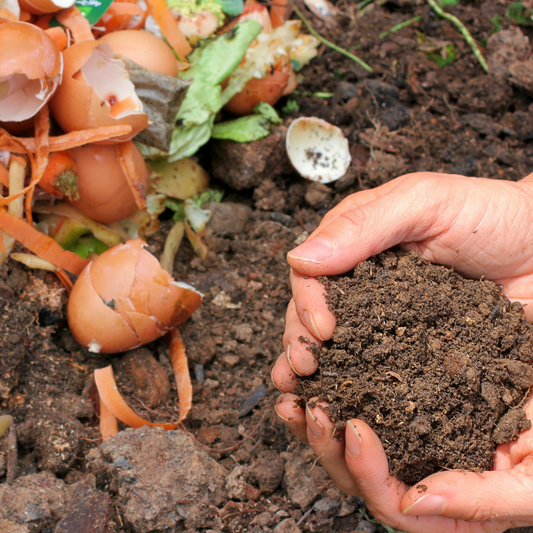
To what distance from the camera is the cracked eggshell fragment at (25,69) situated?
1674mm

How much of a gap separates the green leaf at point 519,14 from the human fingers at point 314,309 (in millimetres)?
2354

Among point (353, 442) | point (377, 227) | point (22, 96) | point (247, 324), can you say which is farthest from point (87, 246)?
point (353, 442)

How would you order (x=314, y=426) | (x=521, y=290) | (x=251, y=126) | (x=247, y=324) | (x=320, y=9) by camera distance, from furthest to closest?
(x=320, y=9), (x=251, y=126), (x=247, y=324), (x=521, y=290), (x=314, y=426)

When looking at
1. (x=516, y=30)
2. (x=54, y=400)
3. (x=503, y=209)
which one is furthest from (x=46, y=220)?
(x=516, y=30)

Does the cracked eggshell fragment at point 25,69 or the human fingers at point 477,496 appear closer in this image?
the human fingers at point 477,496

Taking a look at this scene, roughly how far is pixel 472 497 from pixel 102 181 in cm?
163

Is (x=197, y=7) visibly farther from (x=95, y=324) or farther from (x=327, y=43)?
(x=95, y=324)

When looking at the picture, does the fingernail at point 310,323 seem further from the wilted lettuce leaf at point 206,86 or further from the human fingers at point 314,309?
the wilted lettuce leaf at point 206,86

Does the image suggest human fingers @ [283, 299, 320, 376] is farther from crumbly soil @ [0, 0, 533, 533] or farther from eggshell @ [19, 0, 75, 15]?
eggshell @ [19, 0, 75, 15]

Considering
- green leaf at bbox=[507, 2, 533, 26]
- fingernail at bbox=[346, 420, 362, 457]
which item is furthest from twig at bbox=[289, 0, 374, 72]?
fingernail at bbox=[346, 420, 362, 457]

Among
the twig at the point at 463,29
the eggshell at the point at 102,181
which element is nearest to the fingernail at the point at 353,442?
the eggshell at the point at 102,181

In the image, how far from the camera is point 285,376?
58.4 inches

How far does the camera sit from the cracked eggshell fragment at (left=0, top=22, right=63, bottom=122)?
5.49ft

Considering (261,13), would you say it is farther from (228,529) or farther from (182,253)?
(228,529)
